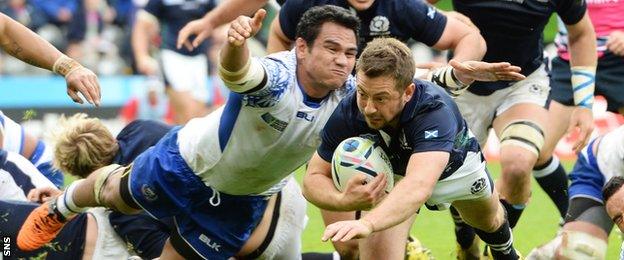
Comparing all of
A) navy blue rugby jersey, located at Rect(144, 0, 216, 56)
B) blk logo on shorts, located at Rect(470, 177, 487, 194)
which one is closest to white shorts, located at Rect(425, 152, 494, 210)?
blk logo on shorts, located at Rect(470, 177, 487, 194)

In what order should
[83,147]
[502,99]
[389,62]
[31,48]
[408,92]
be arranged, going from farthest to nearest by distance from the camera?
[502,99], [83,147], [31,48], [408,92], [389,62]

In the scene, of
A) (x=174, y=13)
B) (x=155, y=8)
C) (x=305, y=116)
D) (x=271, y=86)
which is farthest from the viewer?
(x=155, y=8)

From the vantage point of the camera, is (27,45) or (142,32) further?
(142,32)

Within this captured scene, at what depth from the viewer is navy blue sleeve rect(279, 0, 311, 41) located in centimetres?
770

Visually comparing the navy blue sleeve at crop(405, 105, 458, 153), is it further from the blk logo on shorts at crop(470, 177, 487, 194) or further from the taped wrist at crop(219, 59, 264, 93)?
the taped wrist at crop(219, 59, 264, 93)

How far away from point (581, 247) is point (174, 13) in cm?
654

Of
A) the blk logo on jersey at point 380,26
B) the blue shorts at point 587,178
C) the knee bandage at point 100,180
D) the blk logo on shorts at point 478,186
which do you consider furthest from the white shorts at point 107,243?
the blue shorts at point 587,178

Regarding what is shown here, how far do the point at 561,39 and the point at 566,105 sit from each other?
800mm

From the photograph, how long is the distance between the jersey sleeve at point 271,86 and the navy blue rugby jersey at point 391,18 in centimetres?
114

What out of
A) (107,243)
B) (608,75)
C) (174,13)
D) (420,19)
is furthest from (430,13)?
(174,13)

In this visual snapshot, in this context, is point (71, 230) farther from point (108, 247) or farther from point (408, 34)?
Answer: point (408, 34)

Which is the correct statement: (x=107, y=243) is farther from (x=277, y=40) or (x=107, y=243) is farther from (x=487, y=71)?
(x=487, y=71)

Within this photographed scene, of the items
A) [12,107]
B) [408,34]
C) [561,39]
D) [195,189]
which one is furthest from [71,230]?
[12,107]

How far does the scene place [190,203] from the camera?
7.24 meters
